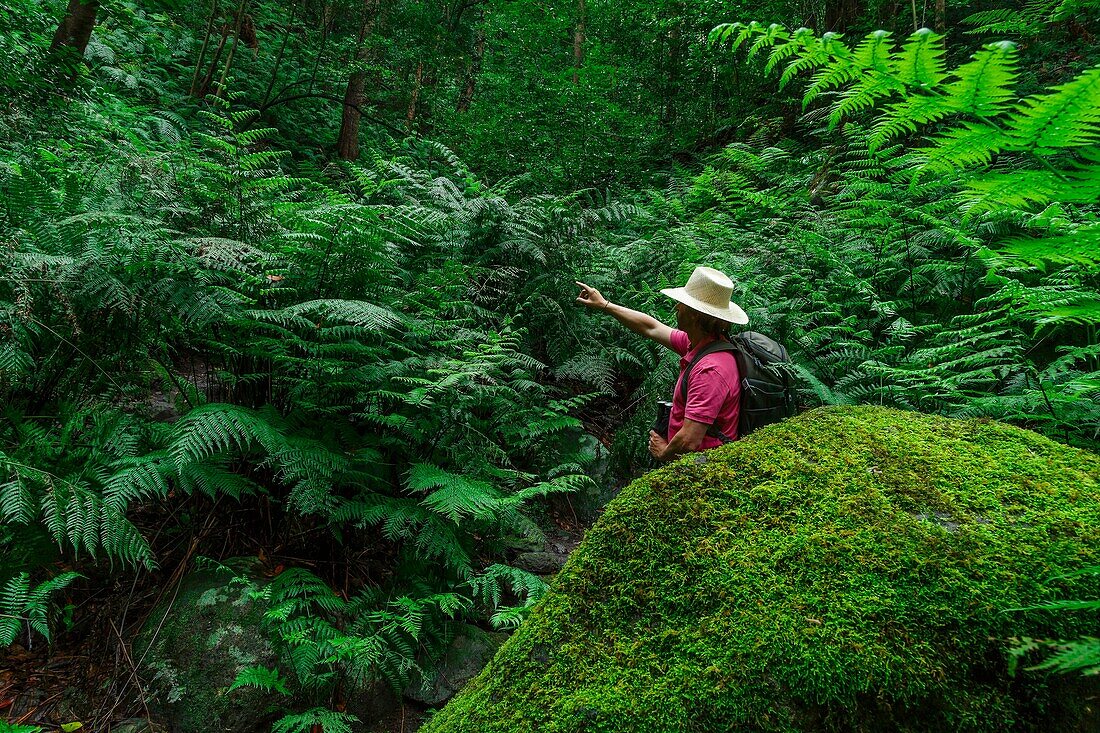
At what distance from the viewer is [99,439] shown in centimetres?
300

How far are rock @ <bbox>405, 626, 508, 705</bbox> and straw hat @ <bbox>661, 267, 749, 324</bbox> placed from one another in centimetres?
248

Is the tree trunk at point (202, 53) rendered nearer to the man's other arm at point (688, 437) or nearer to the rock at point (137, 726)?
the rock at point (137, 726)

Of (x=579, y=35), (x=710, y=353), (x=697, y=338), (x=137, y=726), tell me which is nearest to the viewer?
(x=137, y=726)

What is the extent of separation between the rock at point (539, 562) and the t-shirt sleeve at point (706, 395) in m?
1.71

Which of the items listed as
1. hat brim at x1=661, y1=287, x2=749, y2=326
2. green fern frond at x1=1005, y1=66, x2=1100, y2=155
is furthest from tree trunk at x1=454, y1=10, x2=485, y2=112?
green fern frond at x1=1005, y1=66, x2=1100, y2=155

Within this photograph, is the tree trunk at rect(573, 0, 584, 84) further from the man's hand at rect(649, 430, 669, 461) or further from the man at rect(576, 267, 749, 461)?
the man's hand at rect(649, 430, 669, 461)

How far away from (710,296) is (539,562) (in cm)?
235

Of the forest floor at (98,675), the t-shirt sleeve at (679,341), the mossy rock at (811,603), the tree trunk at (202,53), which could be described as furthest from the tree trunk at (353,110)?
the mossy rock at (811,603)

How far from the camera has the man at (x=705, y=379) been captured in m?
3.16

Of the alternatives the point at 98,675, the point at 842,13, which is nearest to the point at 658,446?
the point at 98,675

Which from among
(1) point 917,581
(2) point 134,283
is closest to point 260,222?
(2) point 134,283

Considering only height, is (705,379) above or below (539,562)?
above

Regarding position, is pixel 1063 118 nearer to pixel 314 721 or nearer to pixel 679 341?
pixel 679 341

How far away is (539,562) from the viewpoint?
4.12 m
